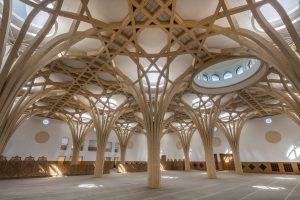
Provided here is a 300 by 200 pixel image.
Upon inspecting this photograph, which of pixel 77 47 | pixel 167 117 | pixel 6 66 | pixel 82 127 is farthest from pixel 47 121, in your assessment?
pixel 6 66

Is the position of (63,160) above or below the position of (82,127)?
below

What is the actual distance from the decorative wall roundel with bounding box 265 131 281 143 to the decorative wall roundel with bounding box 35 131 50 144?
43554 mm

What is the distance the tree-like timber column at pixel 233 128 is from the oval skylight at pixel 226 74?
40.7ft

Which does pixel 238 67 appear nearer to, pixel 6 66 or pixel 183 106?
pixel 183 106

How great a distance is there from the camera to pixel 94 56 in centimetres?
1434

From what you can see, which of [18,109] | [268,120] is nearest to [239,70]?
[268,120]

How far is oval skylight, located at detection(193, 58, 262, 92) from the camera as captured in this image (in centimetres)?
1816

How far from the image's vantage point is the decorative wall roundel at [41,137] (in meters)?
33.8

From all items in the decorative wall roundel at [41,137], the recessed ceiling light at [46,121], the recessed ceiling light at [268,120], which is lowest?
the decorative wall roundel at [41,137]

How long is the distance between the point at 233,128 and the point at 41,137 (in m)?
38.5

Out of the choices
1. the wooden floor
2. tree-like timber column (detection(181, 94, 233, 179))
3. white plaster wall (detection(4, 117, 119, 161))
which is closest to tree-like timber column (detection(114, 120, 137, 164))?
white plaster wall (detection(4, 117, 119, 161))

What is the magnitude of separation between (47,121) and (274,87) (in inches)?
1584

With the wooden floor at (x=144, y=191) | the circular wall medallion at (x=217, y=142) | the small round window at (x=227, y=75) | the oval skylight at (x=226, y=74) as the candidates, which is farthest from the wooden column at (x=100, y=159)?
the circular wall medallion at (x=217, y=142)

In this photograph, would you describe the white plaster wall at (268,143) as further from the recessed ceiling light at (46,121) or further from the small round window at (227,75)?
the recessed ceiling light at (46,121)
